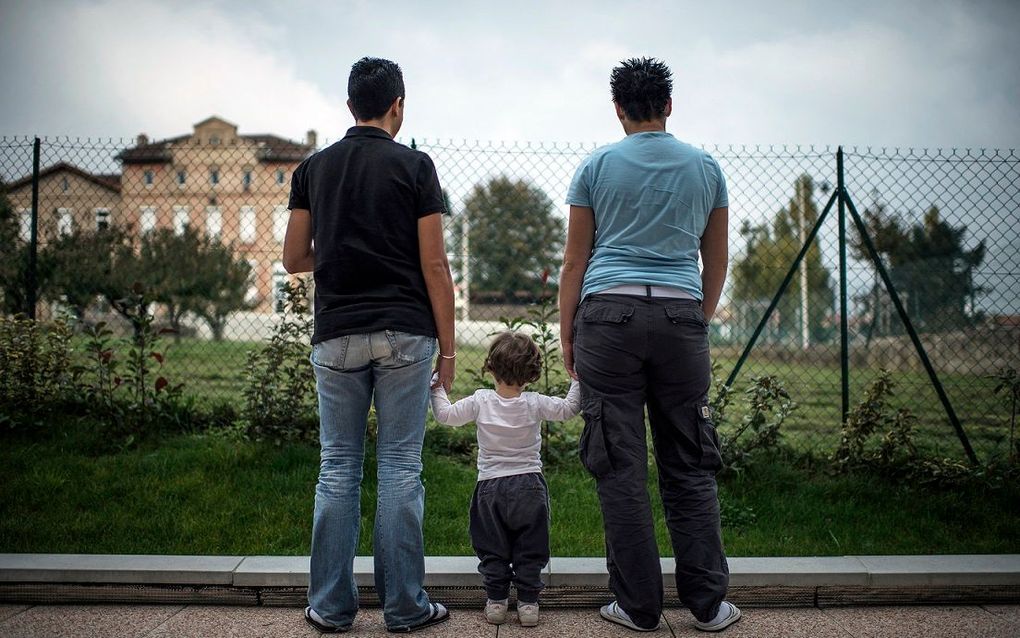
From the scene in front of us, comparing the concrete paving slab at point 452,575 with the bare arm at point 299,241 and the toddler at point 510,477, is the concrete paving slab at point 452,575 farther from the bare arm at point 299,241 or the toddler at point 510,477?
the bare arm at point 299,241

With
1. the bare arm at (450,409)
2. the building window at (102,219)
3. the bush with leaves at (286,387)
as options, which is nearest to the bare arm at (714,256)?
the bare arm at (450,409)

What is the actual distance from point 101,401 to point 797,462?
440cm

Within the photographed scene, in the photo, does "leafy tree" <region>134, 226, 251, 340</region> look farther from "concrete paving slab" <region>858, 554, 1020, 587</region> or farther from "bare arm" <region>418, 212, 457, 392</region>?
"concrete paving slab" <region>858, 554, 1020, 587</region>

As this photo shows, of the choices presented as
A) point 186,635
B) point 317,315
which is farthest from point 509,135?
point 186,635

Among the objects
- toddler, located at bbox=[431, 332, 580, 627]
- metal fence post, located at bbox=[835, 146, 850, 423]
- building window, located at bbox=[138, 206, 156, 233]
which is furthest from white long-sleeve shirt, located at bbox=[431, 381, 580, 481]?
building window, located at bbox=[138, 206, 156, 233]

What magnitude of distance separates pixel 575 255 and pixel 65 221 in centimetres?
520

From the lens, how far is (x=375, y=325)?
2.50 meters

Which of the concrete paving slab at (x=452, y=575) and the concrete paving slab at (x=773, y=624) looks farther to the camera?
the concrete paving slab at (x=452, y=575)

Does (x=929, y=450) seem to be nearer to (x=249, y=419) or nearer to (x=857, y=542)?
(x=857, y=542)

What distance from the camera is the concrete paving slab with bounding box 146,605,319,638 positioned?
8.56 feet

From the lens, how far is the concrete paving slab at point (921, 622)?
2.64 metres

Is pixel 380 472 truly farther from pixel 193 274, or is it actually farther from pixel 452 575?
pixel 193 274

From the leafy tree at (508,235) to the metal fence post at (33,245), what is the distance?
3.02 metres

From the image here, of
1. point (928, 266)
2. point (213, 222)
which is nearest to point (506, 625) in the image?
point (928, 266)
